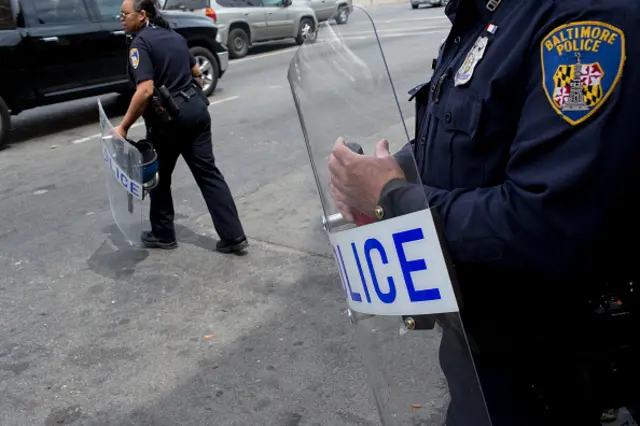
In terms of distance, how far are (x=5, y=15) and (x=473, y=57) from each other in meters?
7.90

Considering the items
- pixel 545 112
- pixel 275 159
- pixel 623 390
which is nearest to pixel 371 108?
pixel 545 112

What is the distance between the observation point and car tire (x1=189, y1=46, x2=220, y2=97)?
9.88m

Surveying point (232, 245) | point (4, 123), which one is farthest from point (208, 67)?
point (232, 245)

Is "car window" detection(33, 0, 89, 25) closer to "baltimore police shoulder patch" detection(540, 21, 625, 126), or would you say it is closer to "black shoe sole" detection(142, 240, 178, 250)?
"black shoe sole" detection(142, 240, 178, 250)

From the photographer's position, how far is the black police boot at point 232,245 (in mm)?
4559

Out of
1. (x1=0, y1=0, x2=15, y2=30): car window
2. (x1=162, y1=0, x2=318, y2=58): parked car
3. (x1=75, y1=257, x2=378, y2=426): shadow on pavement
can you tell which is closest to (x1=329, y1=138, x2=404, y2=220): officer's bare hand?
(x1=75, y1=257, x2=378, y2=426): shadow on pavement

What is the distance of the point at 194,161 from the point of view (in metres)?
4.54

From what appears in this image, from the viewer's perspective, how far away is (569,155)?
3.43 feet

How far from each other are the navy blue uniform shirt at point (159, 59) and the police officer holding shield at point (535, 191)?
320 cm

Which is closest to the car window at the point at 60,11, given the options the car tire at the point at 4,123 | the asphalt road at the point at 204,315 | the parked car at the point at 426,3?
the car tire at the point at 4,123

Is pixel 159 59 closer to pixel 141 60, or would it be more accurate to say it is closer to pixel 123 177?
pixel 141 60

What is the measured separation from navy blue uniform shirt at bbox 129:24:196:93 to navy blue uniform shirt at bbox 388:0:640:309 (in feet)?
10.9

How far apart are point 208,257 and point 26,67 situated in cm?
472

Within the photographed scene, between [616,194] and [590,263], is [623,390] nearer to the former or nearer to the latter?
[590,263]
